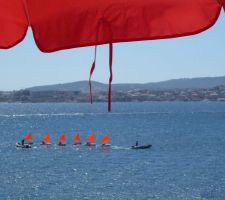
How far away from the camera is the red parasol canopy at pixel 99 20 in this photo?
3.45 metres

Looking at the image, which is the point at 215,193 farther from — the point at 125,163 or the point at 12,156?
the point at 12,156

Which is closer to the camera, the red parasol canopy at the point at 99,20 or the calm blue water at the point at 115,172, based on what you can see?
the red parasol canopy at the point at 99,20

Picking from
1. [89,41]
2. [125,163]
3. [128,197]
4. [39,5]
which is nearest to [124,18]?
[89,41]

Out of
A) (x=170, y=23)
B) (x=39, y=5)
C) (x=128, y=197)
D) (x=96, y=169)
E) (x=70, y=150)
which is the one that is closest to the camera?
(x=170, y=23)

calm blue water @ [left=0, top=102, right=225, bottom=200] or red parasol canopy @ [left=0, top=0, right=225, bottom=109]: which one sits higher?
red parasol canopy @ [left=0, top=0, right=225, bottom=109]

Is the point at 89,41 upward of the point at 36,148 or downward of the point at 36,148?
upward

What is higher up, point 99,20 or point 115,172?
point 99,20

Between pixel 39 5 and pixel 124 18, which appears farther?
pixel 39 5

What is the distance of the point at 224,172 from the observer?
52.0 metres

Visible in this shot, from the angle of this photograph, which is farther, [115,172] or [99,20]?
[115,172]

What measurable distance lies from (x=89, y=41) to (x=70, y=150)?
69005mm

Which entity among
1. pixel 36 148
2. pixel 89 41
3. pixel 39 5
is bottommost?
pixel 36 148

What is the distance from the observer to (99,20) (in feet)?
11.9

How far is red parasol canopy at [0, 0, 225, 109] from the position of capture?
345 cm
